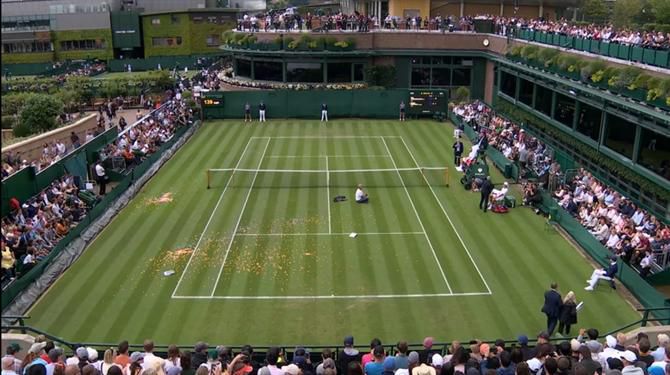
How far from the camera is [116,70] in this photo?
8744 centimetres

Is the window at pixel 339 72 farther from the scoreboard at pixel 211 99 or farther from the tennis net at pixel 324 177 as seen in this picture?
the tennis net at pixel 324 177

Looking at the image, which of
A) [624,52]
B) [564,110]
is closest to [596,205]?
[624,52]

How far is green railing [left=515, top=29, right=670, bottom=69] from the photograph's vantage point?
26.1 meters

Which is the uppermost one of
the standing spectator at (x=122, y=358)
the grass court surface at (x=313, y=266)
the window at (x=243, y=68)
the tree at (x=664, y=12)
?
the tree at (x=664, y=12)

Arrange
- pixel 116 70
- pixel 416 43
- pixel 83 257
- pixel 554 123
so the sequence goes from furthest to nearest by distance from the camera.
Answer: pixel 116 70 < pixel 416 43 < pixel 554 123 < pixel 83 257

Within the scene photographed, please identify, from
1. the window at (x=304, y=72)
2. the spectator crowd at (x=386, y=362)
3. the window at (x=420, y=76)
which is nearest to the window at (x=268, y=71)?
the window at (x=304, y=72)

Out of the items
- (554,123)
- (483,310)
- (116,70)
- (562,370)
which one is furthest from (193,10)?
(562,370)

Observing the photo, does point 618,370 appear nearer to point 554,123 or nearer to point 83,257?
point 83,257

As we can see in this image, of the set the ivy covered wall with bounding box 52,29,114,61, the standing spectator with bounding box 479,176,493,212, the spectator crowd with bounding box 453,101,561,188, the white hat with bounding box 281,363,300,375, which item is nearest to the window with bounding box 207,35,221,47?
the ivy covered wall with bounding box 52,29,114,61

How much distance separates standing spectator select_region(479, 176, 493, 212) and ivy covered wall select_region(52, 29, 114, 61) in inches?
3075

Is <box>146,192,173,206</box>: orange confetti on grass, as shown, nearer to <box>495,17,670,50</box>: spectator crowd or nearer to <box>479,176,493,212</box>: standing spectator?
<box>479,176,493,212</box>: standing spectator

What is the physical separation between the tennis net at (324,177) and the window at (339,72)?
22895 millimetres

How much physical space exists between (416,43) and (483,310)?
3886cm

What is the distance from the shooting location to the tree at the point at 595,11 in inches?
3954
